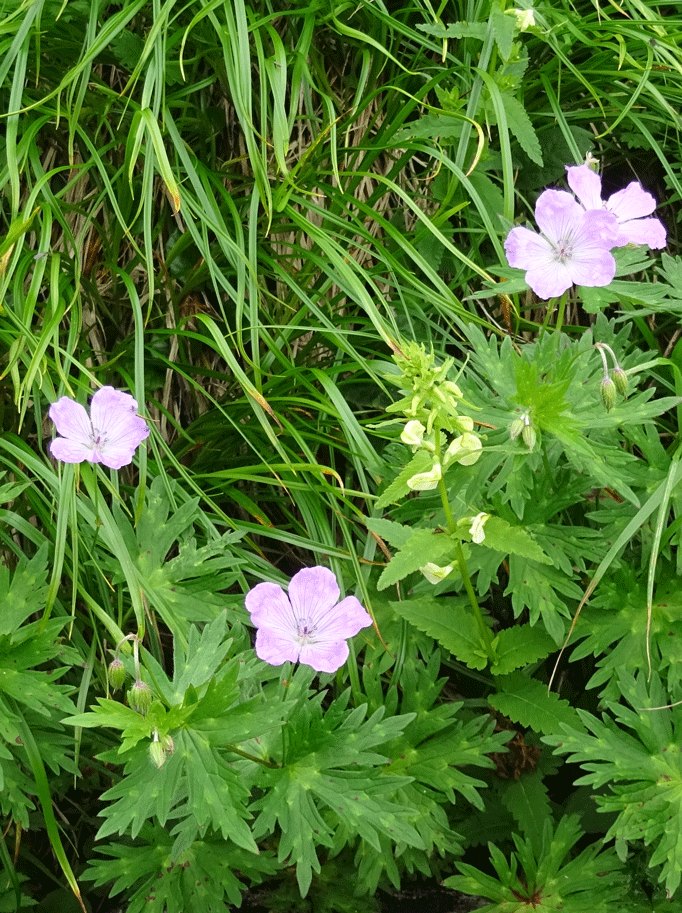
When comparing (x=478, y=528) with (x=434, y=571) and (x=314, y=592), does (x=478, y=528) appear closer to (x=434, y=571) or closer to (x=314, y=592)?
(x=434, y=571)

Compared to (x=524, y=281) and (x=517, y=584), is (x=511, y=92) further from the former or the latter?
(x=517, y=584)

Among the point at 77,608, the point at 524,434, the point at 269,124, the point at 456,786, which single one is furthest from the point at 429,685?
the point at 269,124

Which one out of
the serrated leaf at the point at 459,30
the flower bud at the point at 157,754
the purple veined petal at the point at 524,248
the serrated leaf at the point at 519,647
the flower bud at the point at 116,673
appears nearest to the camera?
the flower bud at the point at 157,754

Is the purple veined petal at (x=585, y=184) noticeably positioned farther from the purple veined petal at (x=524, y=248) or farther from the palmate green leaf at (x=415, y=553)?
the palmate green leaf at (x=415, y=553)

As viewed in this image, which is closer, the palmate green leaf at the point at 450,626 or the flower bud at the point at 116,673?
the flower bud at the point at 116,673

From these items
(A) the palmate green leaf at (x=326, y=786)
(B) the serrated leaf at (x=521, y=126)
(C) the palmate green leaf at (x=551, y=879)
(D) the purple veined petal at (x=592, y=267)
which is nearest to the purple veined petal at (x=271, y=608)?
(A) the palmate green leaf at (x=326, y=786)

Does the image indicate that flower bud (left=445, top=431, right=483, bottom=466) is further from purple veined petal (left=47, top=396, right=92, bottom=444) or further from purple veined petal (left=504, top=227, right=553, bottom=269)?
purple veined petal (left=47, top=396, right=92, bottom=444)

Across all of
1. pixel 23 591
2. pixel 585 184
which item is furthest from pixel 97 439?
pixel 585 184
